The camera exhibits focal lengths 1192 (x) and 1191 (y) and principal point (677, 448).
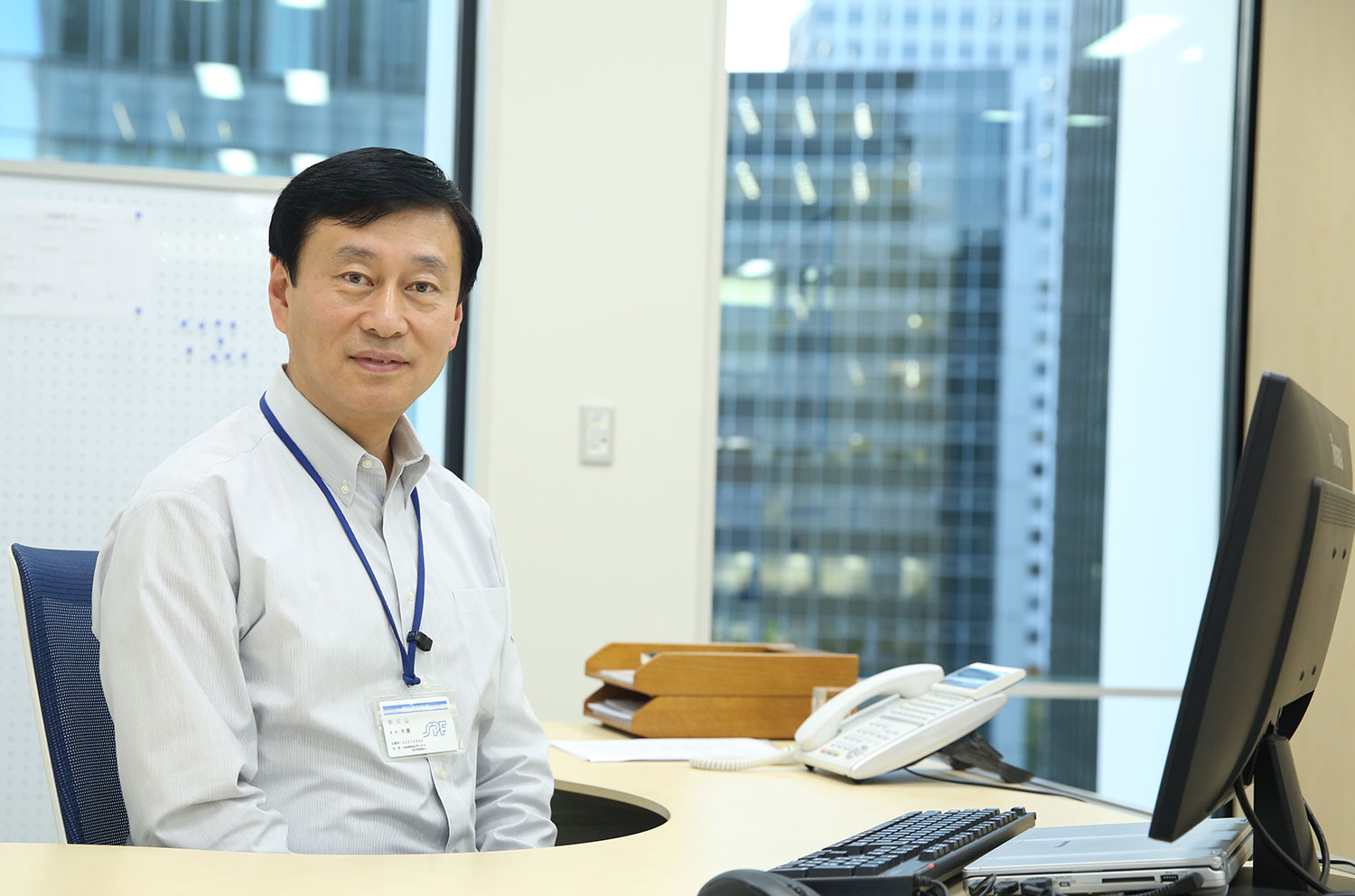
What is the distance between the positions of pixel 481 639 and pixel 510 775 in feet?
0.62

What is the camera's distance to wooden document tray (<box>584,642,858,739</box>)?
2.01 m

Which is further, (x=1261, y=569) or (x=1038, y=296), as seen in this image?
(x=1038, y=296)

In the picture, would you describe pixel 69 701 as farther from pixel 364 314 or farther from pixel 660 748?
pixel 660 748

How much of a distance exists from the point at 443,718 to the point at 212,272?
5.91ft

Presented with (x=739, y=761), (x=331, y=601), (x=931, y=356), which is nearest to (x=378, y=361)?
(x=331, y=601)

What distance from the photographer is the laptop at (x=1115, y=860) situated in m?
0.98

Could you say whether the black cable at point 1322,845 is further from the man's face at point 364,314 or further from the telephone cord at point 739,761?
the man's face at point 364,314

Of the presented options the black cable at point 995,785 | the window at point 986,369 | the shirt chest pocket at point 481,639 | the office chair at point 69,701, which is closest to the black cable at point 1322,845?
the black cable at point 995,785

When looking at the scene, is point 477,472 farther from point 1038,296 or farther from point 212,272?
point 1038,296

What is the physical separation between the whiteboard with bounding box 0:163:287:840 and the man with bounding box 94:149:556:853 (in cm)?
142

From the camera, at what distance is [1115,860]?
1.00 metres

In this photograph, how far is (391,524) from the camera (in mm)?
1512

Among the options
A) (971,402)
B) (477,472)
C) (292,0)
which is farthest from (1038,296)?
(292,0)

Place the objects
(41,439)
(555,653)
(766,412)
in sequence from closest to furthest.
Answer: (41,439)
(555,653)
(766,412)
